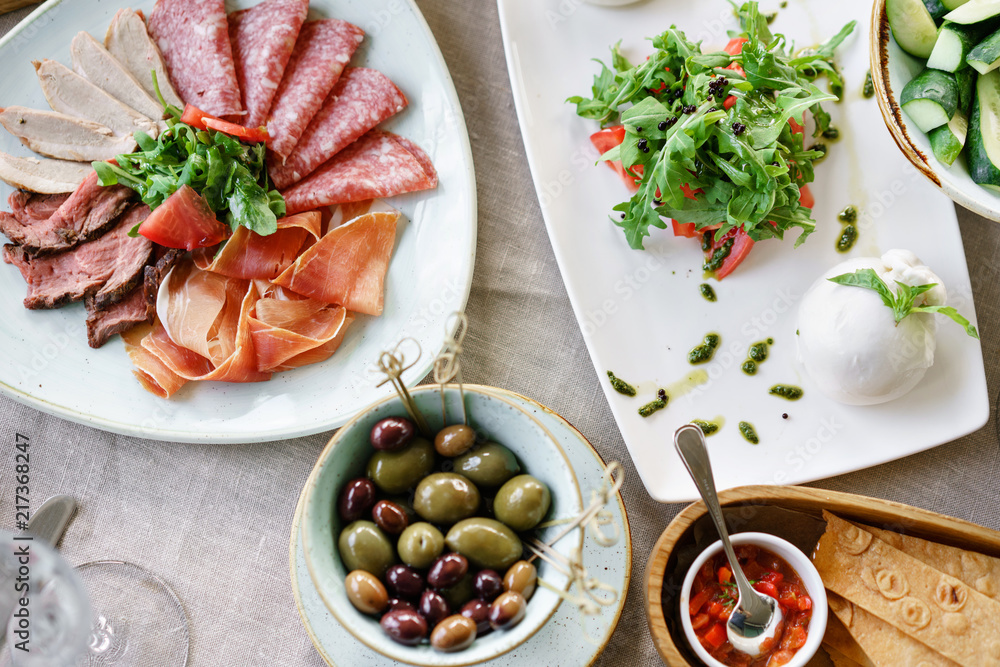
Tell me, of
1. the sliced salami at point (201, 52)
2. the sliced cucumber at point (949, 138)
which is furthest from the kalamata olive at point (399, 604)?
the sliced cucumber at point (949, 138)

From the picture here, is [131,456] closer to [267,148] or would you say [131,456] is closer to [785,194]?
[267,148]

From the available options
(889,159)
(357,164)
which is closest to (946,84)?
(889,159)

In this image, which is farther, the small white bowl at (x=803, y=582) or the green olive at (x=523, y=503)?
the small white bowl at (x=803, y=582)

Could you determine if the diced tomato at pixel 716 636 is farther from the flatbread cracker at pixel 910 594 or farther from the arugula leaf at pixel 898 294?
the arugula leaf at pixel 898 294

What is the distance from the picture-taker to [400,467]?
1.28m

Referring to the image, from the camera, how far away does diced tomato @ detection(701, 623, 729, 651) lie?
5.23ft

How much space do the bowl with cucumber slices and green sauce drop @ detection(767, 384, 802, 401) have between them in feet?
1.92

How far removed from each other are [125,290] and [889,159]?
206 centimetres

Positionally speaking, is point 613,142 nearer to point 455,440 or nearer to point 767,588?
point 455,440

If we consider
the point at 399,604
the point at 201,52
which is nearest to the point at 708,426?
the point at 399,604

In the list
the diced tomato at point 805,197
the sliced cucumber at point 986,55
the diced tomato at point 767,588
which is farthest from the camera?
the diced tomato at point 805,197

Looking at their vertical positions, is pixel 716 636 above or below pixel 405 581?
below

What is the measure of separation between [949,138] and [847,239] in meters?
0.36

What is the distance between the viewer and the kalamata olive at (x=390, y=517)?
4.04 ft
